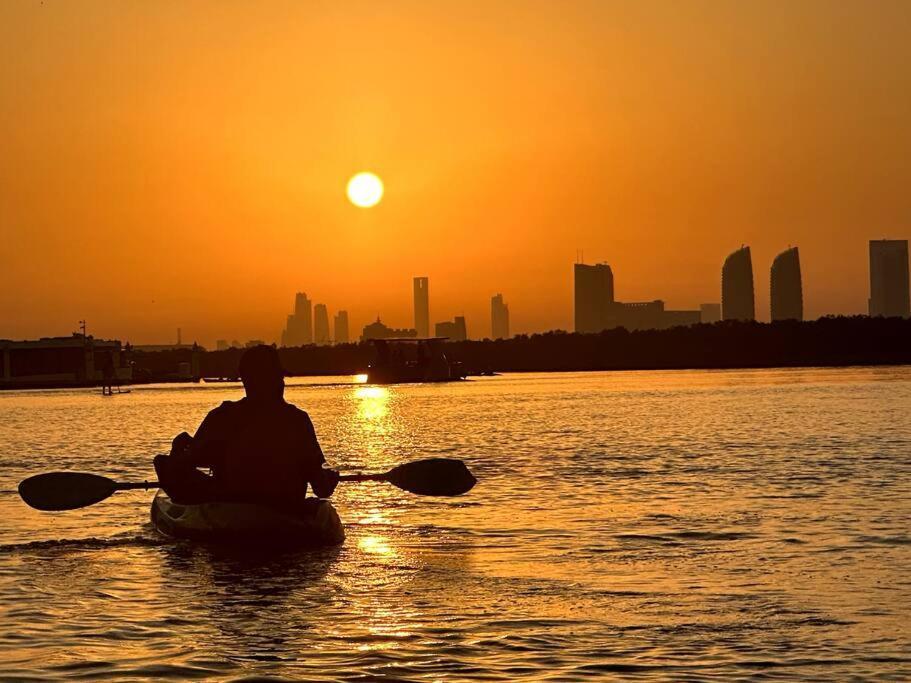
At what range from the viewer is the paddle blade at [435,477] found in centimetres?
2198

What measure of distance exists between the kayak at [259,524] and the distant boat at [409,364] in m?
165

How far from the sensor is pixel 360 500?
2883 centimetres

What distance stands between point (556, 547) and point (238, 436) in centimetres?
508

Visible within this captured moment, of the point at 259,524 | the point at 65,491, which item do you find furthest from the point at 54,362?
the point at 259,524

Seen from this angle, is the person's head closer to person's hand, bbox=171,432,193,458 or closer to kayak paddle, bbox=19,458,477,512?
person's hand, bbox=171,432,193,458

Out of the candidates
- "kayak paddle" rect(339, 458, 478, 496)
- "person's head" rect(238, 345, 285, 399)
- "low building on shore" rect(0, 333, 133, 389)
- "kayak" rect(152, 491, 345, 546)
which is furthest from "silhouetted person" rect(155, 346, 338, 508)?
"low building on shore" rect(0, 333, 133, 389)

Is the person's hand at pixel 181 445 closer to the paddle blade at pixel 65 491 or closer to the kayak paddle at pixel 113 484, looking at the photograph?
the kayak paddle at pixel 113 484

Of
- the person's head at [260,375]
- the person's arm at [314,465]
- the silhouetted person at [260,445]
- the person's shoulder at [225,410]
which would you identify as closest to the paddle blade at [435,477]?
the silhouetted person at [260,445]

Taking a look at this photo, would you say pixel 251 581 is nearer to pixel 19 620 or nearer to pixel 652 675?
pixel 19 620

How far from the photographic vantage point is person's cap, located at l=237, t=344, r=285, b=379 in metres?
18.8

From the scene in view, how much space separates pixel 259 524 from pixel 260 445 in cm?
119

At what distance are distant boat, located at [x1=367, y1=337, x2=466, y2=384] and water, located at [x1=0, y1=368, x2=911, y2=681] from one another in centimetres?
15153

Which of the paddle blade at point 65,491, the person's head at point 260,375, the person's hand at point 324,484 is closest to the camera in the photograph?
the person's head at point 260,375

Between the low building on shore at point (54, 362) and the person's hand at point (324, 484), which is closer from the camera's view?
the person's hand at point (324, 484)
